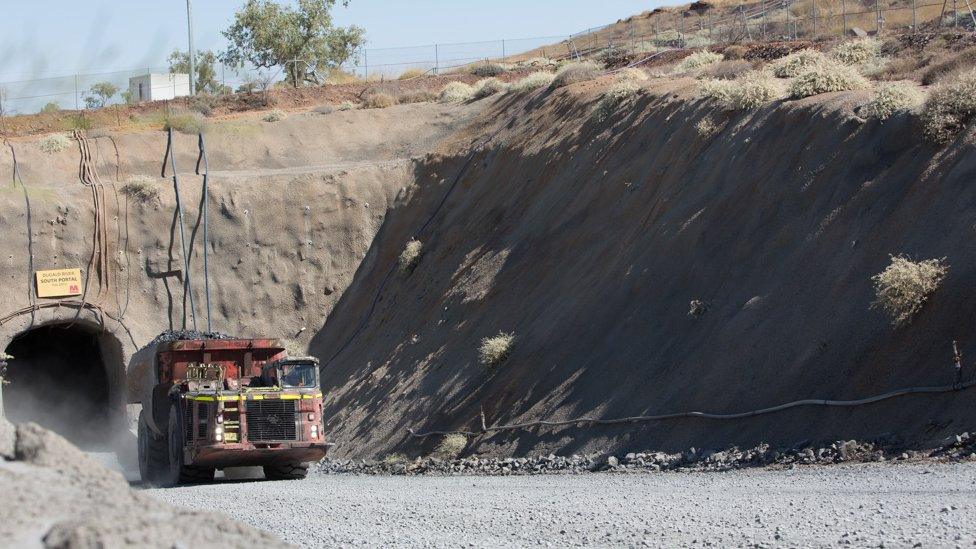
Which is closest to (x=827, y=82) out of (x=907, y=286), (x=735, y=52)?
(x=907, y=286)

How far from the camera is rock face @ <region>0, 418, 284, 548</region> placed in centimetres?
620

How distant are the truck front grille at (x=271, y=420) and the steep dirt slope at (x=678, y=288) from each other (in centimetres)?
396

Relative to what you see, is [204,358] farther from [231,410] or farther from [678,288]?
[678,288]

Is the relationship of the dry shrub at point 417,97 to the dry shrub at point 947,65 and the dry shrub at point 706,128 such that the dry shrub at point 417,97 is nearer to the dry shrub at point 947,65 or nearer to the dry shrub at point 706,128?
the dry shrub at point 706,128

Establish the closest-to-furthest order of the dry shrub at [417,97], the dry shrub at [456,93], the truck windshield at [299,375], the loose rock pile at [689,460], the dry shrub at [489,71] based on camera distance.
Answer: the loose rock pile at [689,460]
the truck windshield at [299,375]
the dry shrub at [456,93]
the dry shrub at [417,97]
the dry shrub at [489,71]

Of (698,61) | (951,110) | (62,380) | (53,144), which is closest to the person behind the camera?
(951,110)

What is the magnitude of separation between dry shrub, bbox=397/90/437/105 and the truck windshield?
27.8 meters

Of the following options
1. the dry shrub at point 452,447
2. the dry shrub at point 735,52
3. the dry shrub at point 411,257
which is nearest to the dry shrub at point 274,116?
the dry shrub at point 411,257

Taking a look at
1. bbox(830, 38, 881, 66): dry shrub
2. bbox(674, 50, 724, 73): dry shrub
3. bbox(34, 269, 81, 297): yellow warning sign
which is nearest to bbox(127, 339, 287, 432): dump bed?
bbox(34, 269, 81, 297): yellow warning sign

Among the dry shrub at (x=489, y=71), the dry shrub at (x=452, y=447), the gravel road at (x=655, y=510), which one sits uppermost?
the dry shrub at (x=489, y=71)

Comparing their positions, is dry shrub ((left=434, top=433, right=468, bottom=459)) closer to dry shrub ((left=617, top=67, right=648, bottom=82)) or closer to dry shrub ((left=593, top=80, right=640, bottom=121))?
dry shrub ((left=593, top=80, right=640, bottom=121))

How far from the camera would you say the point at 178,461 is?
23406 mm

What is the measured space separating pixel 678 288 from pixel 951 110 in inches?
238

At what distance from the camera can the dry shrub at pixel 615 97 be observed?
113 ft
